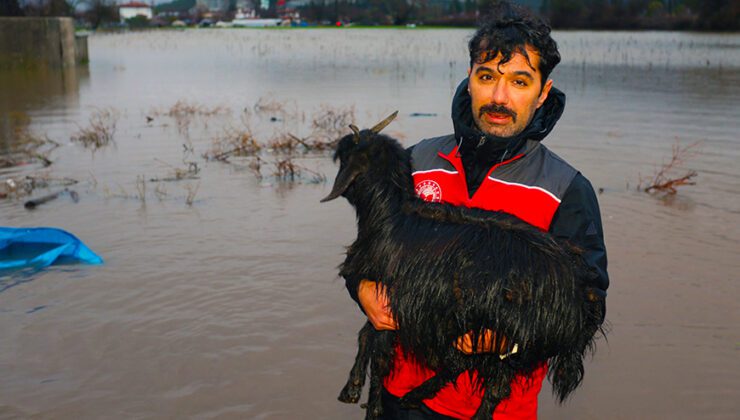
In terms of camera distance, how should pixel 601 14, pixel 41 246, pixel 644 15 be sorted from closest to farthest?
1. pixel 41 246
2. pixel 601 14
3. pixel 644 15

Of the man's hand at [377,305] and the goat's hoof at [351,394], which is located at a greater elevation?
the man's hand at [377,305]

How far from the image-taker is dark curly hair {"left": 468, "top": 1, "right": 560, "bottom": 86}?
2613mm

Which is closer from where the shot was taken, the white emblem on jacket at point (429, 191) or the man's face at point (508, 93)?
the man's face at point (508, 93)

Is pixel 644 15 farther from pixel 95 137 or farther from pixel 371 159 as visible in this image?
pixel 371 159

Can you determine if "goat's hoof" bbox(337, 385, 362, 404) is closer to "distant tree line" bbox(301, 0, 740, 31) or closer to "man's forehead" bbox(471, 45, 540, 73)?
"man's forehead" bbox(471, 45, 540, 73)

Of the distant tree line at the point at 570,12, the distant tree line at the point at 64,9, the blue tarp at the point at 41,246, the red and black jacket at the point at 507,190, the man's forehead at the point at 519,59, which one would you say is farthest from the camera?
the distant tree line at the point at 570,12

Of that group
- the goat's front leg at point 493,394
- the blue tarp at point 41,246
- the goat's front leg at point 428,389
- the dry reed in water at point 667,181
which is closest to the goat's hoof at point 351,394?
the goat's front leg at point 428,389

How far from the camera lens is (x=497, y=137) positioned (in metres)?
2.61

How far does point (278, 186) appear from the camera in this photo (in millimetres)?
9484

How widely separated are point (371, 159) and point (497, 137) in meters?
0.45

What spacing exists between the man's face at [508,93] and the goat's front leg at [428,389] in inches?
33.6

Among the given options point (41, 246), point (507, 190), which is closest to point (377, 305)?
point (507, 190)

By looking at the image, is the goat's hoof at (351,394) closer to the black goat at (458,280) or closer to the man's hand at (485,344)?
the black goat at (458,280)

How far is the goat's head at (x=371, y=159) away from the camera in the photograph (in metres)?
2.71
